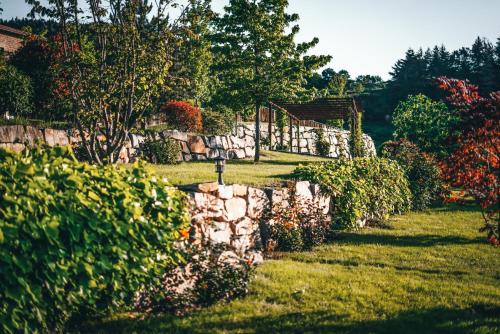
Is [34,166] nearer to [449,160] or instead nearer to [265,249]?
[265,249]

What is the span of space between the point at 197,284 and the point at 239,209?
8.12 feet

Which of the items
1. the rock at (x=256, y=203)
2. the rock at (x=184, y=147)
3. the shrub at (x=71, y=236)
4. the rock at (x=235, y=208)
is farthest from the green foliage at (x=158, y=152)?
the shrub at (x=71, y=236)

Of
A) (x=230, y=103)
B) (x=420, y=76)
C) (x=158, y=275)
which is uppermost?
(x=420, y=76)

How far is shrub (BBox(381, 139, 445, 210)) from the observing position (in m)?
13.2

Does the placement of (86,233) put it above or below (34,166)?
below

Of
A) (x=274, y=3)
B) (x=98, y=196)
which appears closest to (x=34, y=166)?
(x=98, y=196)

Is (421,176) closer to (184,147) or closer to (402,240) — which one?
(402,240)

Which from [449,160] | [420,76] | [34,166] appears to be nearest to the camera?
[34,166]

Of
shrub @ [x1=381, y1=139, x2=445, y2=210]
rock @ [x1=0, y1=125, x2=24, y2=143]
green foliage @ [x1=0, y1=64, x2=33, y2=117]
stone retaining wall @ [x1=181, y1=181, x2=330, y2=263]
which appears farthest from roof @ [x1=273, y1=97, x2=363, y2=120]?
stone retaining wall @ [x1=181, y1=181, x2=330, y2=263]

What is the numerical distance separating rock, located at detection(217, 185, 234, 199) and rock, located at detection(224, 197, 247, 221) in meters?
0.09

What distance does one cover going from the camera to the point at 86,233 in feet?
11.5

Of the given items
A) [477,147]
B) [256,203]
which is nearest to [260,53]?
[256,203]

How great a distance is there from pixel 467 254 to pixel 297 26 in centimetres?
1042

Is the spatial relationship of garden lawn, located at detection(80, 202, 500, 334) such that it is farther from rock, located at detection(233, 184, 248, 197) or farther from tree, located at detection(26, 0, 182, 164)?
tree, located at detection(26, 0, 182, 164)
